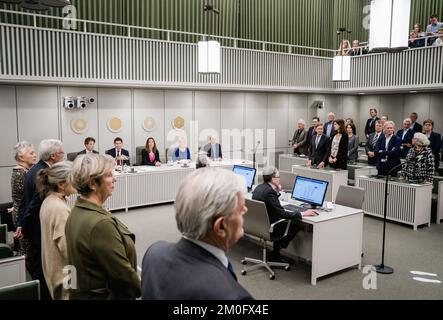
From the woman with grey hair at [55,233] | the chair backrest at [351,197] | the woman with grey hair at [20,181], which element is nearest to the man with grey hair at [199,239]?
the woman with grey hair at [55,233]

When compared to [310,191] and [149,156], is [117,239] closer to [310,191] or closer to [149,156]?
[310,191]

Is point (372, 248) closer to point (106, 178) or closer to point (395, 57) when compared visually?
point (106, 178)

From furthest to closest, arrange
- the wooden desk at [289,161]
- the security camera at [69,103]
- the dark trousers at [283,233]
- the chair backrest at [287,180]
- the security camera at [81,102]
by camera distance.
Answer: the wooden desk at [289,161], the security camera at [81,102], the security camera at [69,103], the chair backrest at [287,180], the dark trousers at [283,233]

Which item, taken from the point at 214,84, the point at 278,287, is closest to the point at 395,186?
the point at 278,287

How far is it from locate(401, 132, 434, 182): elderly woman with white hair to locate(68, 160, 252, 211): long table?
4321 millimetres

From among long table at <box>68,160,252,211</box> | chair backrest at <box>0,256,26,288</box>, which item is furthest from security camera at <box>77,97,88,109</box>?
chair backrest at <box>0,256,26,288</box>

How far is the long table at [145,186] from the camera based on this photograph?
7965 millimetres

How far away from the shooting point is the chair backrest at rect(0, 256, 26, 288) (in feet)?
10.7

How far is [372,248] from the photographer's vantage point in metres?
6.11

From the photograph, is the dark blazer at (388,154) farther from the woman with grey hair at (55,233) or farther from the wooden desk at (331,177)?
the woman with grey hair at (55,233)

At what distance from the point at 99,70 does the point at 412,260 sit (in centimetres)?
707

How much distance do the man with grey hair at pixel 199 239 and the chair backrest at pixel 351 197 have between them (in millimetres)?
4518

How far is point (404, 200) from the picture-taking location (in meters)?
7.14

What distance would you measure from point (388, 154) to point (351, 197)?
8.14 feet
